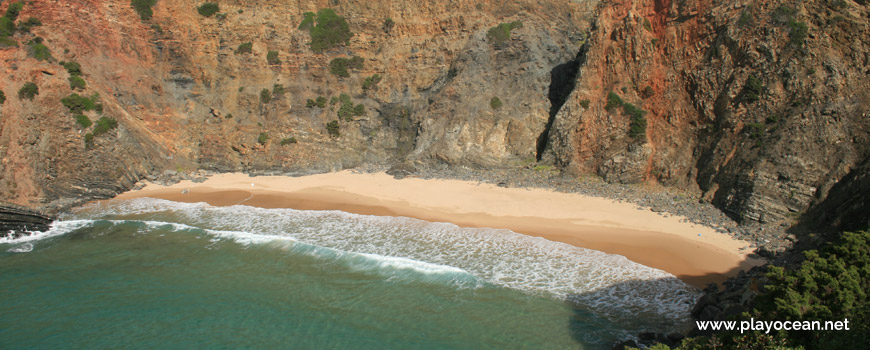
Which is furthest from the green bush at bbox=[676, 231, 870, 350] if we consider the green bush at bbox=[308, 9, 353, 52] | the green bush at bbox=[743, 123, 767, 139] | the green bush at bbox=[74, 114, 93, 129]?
the green bush at bbox=[308, 9, 353, 52]

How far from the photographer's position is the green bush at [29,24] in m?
23.3

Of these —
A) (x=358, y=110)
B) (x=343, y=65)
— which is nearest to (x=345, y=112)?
(x=358, y=110)

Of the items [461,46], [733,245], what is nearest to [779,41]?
[733,245]

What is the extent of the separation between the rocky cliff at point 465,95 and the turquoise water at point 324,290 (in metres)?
6.65

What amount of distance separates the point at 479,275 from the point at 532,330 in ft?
9.38

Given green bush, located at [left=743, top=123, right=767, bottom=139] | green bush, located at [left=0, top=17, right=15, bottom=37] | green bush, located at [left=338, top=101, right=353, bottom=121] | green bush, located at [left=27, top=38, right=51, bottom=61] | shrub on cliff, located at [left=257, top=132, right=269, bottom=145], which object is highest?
green bush, located at [left=0, top=17, right=15, bottom=37]

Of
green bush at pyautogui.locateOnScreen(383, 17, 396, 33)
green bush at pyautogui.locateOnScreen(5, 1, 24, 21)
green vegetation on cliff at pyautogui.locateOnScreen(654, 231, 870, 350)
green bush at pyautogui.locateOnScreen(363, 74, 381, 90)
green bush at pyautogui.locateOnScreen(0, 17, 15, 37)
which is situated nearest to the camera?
green vegetation on cliff at pyautogui.locateOnScreen(654, 231, 870, 350)

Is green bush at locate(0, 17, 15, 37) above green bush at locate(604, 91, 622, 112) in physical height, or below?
above

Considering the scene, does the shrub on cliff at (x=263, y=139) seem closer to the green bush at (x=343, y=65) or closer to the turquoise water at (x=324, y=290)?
the green bush at (x=343, y=65)

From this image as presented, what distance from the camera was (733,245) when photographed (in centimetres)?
1302

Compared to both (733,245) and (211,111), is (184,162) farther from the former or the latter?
(733,245)

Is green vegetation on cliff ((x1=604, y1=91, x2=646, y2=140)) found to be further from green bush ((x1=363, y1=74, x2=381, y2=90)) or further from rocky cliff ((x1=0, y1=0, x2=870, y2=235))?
green bush ((x1=363, y1=74, x2=381, y2=90))

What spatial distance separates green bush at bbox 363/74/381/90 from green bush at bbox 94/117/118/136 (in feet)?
47.8

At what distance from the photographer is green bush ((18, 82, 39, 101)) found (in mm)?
21133
